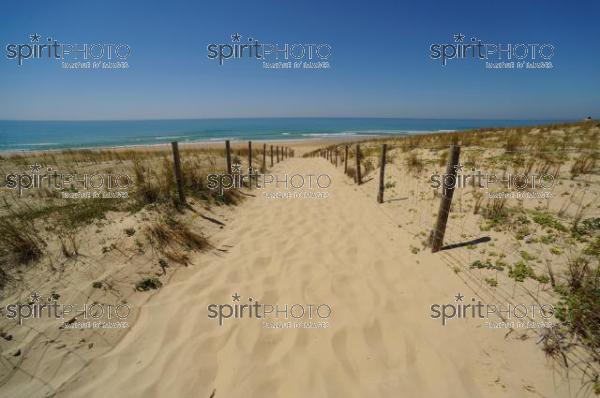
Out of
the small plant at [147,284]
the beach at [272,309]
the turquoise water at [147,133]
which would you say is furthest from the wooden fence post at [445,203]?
the turquoise water at [147,133]

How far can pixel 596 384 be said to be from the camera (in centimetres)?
220

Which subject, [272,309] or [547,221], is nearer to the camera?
[272,309]

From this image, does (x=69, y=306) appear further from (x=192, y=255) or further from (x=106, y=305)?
(x=192, y=255)

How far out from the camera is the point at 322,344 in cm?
290

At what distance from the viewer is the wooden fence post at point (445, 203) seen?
4.23 meters

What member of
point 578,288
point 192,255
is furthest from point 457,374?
point 192,255

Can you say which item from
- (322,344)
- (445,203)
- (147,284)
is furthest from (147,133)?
(322,344)

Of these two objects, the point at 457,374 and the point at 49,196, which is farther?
the point at 49,196

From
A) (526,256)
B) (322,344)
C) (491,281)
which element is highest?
(526,256)

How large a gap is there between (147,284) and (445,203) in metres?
4.78

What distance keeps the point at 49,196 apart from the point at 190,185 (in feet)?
10.3

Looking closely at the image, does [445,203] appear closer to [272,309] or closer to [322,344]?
[322,344]

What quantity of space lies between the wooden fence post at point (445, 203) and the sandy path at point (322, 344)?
12.4 inches

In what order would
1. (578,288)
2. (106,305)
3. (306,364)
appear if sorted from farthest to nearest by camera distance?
1. (106,305)
2. (578,288)
3. (306,364)
